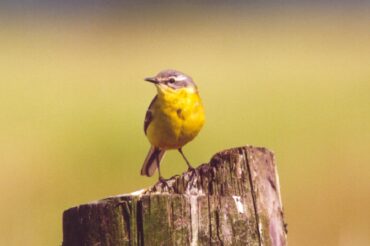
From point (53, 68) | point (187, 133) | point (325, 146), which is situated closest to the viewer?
point (187, 133)

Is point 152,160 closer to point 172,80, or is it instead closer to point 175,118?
point 172,80

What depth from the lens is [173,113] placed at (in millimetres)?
7000

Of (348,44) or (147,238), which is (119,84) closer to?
(348,44)

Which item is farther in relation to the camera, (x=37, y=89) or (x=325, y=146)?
(x=37, y=89)

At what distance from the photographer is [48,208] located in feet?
36.6

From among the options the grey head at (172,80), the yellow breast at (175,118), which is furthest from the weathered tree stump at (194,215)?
the grey head at (172,80)

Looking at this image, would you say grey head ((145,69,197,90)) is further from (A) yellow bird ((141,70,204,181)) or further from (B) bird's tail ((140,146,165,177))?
(B) bird's tail ((140,146,165,177))

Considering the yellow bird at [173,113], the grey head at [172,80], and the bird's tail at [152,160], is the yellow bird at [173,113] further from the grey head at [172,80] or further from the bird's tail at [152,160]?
the bird's tail at [152,160]

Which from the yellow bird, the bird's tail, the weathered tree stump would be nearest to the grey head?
the yellow bird

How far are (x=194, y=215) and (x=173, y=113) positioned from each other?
2.91 meters

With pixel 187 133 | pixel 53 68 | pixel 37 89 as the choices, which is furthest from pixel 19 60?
pixel 187 133

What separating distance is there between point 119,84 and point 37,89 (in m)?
1.52

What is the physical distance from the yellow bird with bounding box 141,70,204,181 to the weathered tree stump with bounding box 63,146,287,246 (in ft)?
8.12

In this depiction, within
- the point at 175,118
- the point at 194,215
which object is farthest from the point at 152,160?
the point at 194,215
